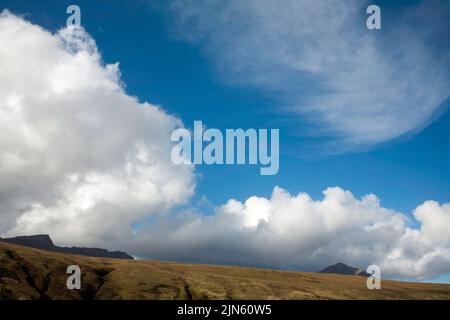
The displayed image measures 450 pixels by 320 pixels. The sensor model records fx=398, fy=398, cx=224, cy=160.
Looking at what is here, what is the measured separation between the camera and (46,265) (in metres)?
195

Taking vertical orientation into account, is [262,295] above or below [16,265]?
below
